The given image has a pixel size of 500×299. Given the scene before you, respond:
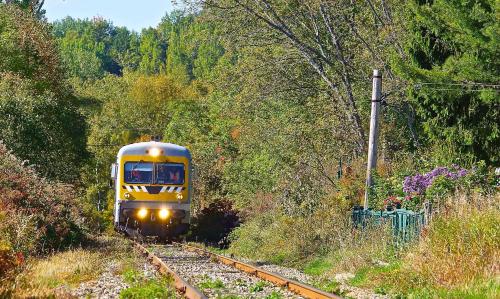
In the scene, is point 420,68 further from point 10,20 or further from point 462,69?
point 10,20

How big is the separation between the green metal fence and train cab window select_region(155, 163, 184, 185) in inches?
284

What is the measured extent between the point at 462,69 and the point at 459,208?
889cm

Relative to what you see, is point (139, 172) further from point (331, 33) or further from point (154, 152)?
point (331, 33)

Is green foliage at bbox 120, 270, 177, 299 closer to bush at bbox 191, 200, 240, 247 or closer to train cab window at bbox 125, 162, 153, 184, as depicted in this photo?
train cab window at bbox 125, 162, 153, 184

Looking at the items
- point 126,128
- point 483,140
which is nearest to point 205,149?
point 483,140

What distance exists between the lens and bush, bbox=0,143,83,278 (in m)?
17.8

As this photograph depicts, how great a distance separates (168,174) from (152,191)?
699mm

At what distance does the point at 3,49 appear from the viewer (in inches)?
1622

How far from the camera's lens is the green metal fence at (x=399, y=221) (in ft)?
53.3

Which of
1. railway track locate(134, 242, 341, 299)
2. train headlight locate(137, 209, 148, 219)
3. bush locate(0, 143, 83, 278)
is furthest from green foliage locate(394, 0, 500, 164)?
bush locate(0, 143, 83, 278)

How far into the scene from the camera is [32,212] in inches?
814

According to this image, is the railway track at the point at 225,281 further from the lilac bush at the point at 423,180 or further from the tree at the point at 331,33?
the tree at the point at 331,33

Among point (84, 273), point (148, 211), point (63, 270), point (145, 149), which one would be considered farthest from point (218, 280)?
point (145, 149)

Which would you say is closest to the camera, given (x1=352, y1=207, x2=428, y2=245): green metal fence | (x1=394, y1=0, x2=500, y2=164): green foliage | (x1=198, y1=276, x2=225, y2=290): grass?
(x1=198, y1=276, x2=225, y2=290): grass
